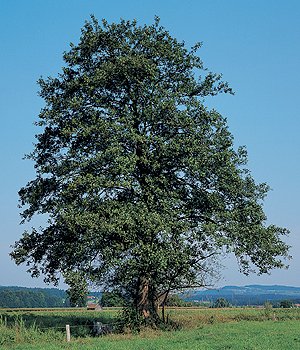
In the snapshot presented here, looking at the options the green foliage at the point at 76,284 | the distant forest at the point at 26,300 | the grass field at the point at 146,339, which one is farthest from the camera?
the distant forest at the point at 26,300

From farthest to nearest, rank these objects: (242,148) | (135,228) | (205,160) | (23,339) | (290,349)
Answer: (242,148) < (205,160) < (135,228) < (23,339) < (290,349)

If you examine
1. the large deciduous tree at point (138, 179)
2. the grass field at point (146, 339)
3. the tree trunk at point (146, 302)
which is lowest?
the grass field at point (146, 339)

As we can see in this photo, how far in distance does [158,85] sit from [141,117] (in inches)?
90.8

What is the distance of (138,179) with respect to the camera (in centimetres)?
3294

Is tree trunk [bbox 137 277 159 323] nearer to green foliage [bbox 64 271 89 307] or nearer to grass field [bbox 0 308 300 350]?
grass field [bbox 0 308 300 350]

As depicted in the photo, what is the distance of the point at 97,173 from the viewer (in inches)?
1252

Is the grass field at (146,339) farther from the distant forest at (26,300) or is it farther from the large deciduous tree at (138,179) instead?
the distant forest at (26,300)

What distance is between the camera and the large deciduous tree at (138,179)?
101ft

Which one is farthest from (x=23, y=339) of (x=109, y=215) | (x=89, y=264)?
(x=109, y=215)

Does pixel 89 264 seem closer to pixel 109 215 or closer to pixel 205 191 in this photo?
pixel 109 215

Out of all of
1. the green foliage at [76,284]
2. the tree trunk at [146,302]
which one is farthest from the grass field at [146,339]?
the green foliage at [76,284]

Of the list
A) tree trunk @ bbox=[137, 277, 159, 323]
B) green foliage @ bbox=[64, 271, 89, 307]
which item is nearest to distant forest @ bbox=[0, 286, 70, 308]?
tree trunk @ bbox=[137, 277, 159, 323]

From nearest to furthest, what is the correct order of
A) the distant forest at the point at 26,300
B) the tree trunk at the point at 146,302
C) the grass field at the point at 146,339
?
the grass field at the point at 146,339, the tree trunk at the point at 146,302, the distant forest at the point at 26,300

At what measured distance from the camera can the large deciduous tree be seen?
101ft
